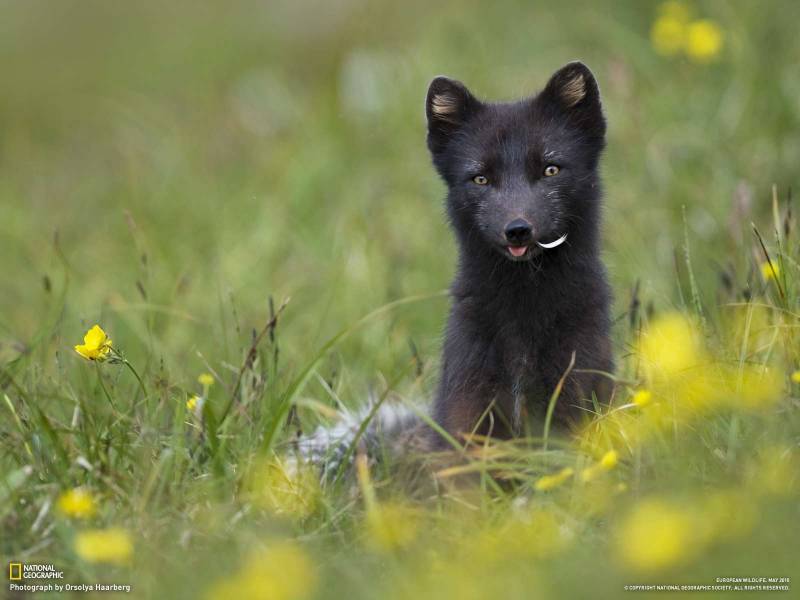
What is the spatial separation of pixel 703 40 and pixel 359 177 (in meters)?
2.81

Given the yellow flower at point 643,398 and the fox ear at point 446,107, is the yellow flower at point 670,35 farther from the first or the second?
the yellow flower at point 643,398

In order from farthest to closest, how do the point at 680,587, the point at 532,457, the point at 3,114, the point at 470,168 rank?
the point at 3,114 < the point at 470,168 < the point at 532,457 < the point at 680,587

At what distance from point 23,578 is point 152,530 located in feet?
1.35

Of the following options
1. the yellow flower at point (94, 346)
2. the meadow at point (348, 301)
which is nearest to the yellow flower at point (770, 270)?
the meadow at point (348, 301)

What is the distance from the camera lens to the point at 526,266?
473 centimetres

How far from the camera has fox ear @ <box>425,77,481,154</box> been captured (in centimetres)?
500

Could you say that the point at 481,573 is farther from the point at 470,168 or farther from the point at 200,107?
the point at 200,107

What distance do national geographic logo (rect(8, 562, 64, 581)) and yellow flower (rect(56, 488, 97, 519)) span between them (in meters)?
0.18

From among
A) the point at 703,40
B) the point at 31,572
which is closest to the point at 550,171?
the point at 31,572

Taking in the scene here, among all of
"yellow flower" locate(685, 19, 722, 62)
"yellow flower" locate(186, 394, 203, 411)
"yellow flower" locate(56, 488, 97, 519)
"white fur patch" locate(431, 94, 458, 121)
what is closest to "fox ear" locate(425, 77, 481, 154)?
"white fur patch" locate(431, 94, 458, 121)

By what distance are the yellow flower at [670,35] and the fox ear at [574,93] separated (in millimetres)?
3760

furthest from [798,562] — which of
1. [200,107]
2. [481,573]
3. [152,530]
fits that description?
[200,107]

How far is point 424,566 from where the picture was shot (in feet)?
10.8

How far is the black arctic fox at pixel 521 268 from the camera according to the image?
15.0 ft
